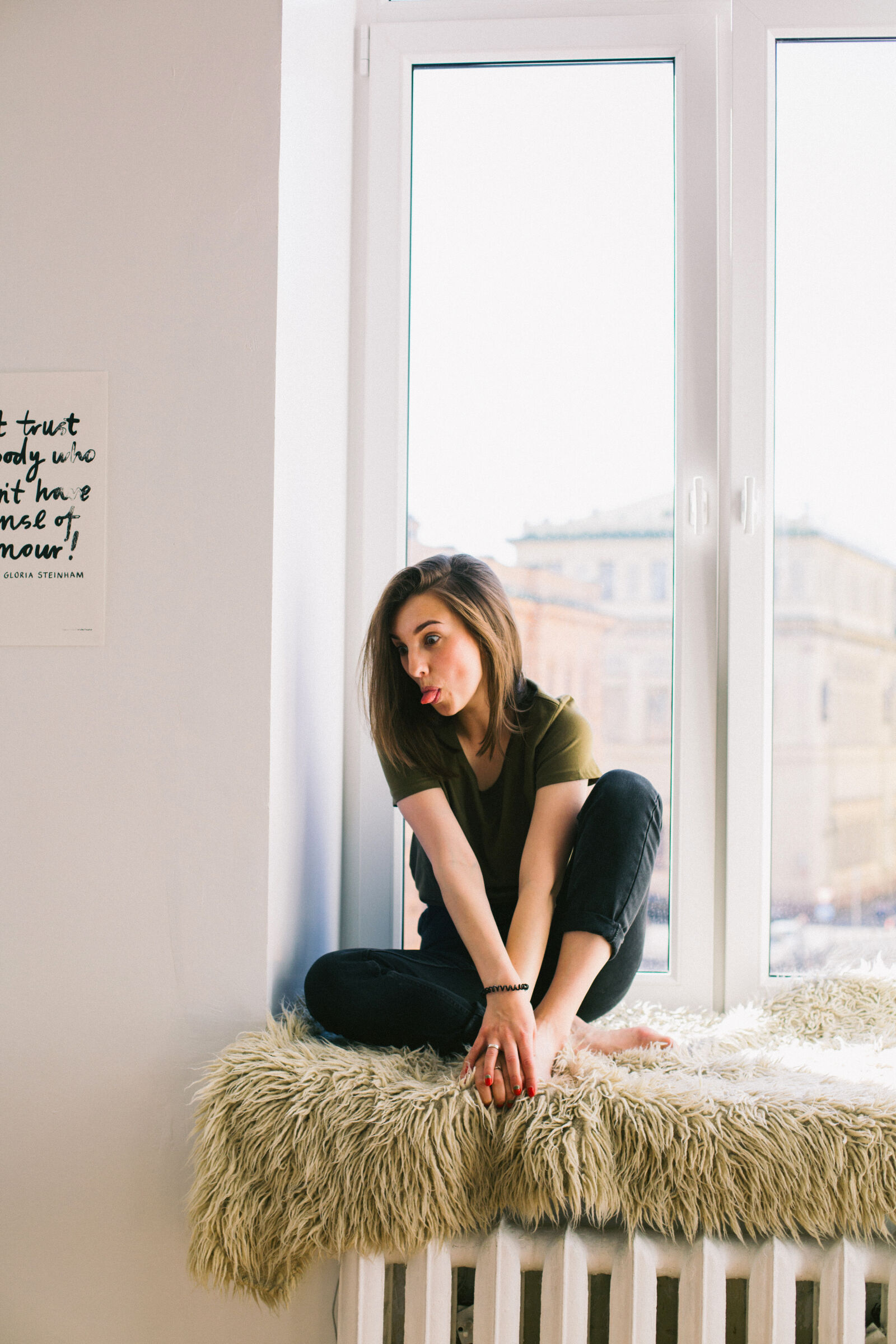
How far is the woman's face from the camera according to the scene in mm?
1197

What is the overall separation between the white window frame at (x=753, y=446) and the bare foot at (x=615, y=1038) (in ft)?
1.10

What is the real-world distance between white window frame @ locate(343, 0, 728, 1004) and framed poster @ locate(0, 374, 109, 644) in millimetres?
470

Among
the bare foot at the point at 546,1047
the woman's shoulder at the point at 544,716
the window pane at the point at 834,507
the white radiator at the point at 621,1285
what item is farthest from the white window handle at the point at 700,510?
the white radiator at the point at 621,1285

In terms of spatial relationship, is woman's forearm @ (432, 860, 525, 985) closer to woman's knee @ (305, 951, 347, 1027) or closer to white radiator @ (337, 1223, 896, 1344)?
woman's knee @ (305, 951, 347, 1027)

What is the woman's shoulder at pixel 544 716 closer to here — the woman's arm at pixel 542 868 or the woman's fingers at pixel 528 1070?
the woman's arm at pixel 542 868

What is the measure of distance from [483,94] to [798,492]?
35.2 inches

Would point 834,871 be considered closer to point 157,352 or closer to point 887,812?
point 887,812

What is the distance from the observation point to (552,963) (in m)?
1.19

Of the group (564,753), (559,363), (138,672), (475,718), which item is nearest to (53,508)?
(138,672)

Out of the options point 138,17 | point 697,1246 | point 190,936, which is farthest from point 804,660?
point 138,17

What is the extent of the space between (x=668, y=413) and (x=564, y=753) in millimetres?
663

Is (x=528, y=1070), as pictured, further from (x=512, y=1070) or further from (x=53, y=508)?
(x=53, y=508)

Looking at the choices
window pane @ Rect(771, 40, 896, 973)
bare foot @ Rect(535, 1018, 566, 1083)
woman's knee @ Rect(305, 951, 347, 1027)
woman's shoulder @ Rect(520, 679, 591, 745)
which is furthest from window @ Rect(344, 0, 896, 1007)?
bare foot @ Rect(535, 1018, 566, 1083)

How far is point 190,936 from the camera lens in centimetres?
108
